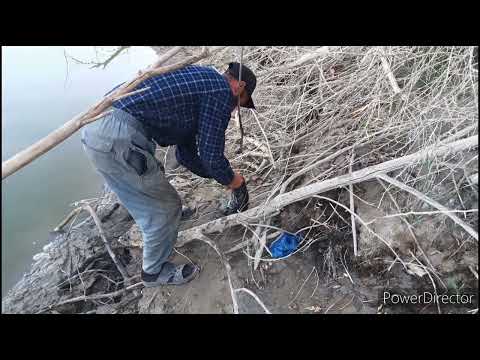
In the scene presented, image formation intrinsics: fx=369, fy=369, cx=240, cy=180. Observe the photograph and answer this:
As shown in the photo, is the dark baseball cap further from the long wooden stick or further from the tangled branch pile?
the tangled branch pile

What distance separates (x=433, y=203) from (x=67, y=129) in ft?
6.22

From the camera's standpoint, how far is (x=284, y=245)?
8.70ft

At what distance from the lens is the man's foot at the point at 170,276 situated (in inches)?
103

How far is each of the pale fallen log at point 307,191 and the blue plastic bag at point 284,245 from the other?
0.19 meters

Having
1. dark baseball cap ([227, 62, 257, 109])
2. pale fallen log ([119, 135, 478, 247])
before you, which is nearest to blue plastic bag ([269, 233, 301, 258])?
pale fallen log ([119, 135, 478, 247])

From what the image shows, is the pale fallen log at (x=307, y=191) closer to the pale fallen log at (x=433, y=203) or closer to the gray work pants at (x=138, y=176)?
the pale fallen log at (x=433, y=203)

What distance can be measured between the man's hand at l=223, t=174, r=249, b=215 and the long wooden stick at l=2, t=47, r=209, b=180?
0.88 meters

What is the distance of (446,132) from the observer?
7.19 feet

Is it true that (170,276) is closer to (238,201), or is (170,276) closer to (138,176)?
(238,201)

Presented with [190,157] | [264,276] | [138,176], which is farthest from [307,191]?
[138,176]

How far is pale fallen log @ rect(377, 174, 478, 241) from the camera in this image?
193cm

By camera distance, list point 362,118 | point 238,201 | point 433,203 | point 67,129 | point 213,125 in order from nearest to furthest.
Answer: point 67,129 → point 433,203 → point 213,125 → point 238,201 → point 362,118

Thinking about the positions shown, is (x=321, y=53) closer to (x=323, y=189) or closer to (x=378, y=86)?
(x=378, y=86)

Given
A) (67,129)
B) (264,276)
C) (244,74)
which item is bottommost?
(264,276)
